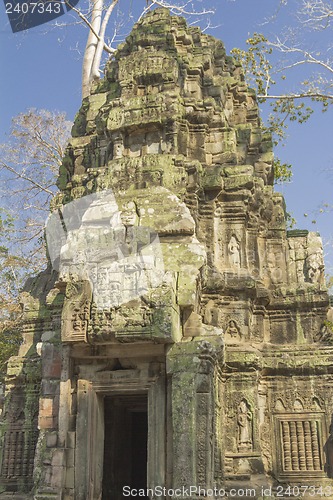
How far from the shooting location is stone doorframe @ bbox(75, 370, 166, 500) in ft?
26.1

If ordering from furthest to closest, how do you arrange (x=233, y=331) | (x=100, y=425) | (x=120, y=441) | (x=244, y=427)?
(x=120, y=441), (x=233, y=331), (x=244, y=427), (x=100, y=425)

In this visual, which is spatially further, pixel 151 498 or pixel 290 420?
pixel 290 420

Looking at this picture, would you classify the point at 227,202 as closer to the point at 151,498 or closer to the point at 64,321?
the point at 64,321

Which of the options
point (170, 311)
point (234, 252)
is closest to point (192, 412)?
point (170, 311)

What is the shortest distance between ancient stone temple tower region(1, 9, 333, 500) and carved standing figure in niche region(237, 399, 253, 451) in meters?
0.02

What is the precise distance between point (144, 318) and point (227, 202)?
3.92 metres

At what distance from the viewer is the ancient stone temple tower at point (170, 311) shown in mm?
8055

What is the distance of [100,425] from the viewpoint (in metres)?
8.51

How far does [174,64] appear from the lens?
1215cm

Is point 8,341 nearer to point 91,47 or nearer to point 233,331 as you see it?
point 233,331

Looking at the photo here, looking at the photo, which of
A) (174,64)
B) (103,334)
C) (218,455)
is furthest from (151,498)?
(174,64)

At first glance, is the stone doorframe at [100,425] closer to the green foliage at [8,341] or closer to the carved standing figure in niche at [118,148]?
the carved standing figure in niche at [118,148]

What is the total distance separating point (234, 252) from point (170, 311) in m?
3.24

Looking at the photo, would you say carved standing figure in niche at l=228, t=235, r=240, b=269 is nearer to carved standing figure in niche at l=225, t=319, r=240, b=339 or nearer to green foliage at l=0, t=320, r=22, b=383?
carved standing figure in niche at l=225, t=319, r=240, b=339
